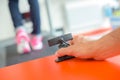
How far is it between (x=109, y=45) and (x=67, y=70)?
166mm

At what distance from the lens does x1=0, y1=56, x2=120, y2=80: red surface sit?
674 millimetres

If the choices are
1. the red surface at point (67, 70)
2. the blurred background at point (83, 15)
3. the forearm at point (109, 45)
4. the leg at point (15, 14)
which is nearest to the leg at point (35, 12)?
the leg at point (15, 14)

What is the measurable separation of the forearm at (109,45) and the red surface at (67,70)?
3 cm

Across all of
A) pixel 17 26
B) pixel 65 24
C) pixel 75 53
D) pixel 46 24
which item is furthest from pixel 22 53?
pixel 65 24

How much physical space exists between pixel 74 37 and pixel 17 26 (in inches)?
30.5

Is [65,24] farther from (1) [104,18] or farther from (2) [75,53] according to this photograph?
(2) [75,53]

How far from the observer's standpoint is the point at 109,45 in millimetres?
748

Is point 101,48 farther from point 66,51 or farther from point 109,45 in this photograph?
point 66,51

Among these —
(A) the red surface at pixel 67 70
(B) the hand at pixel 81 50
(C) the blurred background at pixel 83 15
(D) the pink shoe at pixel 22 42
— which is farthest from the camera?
(C) the blurred background at pixel 83 15

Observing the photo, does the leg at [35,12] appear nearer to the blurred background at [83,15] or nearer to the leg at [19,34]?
the leg at [19,34]

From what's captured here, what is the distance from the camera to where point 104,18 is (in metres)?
3.26

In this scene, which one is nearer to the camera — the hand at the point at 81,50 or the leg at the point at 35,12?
the hand at the point at 81,50

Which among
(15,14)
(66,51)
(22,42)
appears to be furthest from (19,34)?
(66,51)

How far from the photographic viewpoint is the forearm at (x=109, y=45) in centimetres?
74
